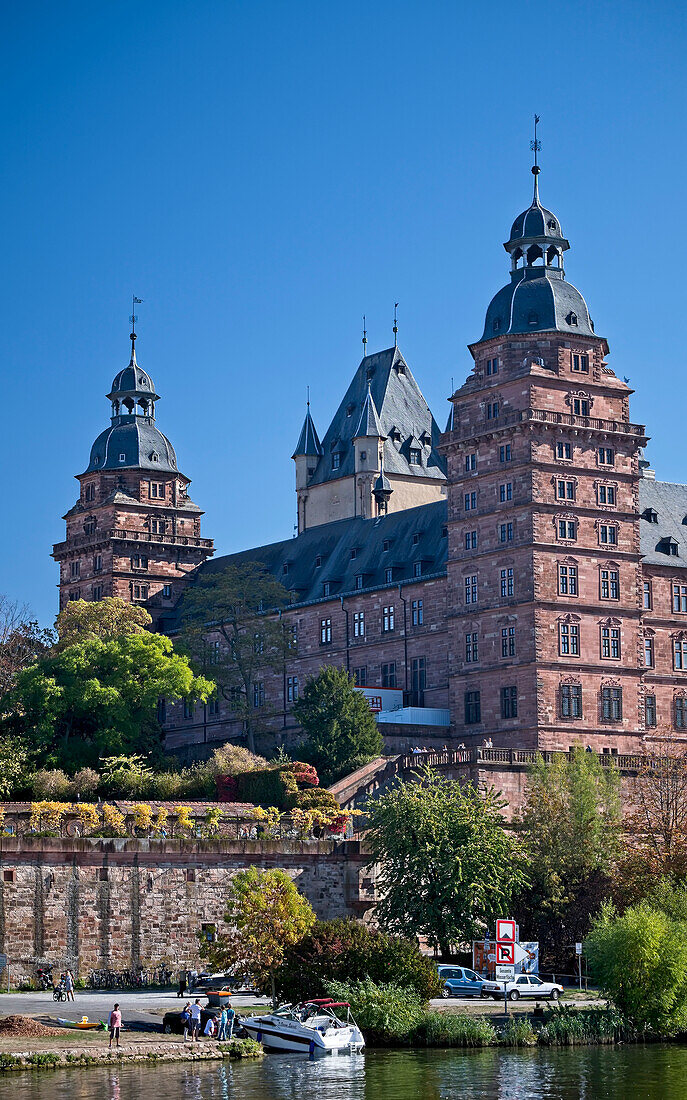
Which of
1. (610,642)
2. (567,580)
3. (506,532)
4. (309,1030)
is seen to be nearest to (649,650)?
(610,642)

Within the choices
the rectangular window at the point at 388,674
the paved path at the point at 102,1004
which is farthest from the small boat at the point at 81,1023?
the rectangular window at the point at 388,674

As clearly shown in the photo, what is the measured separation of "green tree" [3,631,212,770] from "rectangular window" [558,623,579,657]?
21556 millimetres

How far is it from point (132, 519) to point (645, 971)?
7525 cm

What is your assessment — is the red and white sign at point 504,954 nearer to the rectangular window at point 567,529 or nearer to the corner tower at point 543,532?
the corner tower at point 543,532

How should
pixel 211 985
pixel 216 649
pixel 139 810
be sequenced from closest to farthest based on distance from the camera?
1. pixel 211 985
2. pixel 139 810
3. pixel 216 649

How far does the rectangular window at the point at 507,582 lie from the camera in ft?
322

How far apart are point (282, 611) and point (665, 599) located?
2394 cm

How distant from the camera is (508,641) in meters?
97.7

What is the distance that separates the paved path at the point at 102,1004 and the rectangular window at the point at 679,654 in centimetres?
4474

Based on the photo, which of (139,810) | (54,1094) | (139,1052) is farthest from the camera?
(139,810)

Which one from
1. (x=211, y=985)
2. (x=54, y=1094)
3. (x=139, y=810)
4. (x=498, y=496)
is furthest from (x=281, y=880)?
(x=498, y=496)

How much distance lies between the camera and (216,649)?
121250 millimetres

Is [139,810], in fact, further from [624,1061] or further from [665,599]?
[665,599]

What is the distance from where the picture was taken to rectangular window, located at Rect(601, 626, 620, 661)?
98.2 meters
